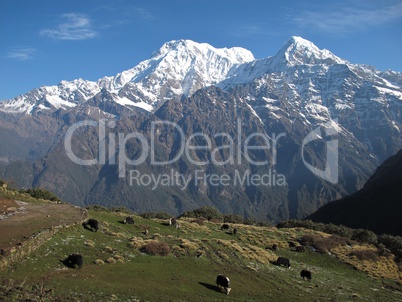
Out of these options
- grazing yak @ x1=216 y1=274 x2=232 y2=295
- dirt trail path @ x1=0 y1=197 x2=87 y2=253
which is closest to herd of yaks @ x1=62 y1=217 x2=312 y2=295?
grazing yak @ x1=216 y1=274 x2=232 y2=295

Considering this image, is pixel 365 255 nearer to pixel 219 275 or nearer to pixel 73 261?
pixel 219 275

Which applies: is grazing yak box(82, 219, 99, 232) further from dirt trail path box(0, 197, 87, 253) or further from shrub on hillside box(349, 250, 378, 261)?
shrub on hillside box(349, 250, 378, 261)

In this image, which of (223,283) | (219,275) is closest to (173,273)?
(219,275)

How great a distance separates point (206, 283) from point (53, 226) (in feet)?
54.1

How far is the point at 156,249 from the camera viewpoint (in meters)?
43.7

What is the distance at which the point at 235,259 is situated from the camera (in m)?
47.8

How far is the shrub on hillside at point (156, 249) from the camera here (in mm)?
43156

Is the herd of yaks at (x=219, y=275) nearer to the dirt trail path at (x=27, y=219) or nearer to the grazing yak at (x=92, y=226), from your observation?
the grazing yak at (x=92, y=226)

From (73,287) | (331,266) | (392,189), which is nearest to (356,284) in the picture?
(331,266)

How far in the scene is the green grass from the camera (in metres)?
29.9

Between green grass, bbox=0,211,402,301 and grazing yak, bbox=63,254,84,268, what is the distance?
0.63 meters

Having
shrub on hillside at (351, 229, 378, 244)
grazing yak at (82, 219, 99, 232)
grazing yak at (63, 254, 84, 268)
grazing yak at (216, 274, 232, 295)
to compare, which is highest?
grazing yak at (82, 219, 99, 232)

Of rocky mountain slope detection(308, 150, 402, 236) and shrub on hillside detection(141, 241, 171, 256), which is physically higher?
shrub on hillside detection(141, 241, 171, 256)

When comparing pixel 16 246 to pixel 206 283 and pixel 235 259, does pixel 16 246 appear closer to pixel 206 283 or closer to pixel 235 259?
pixel 206 283
